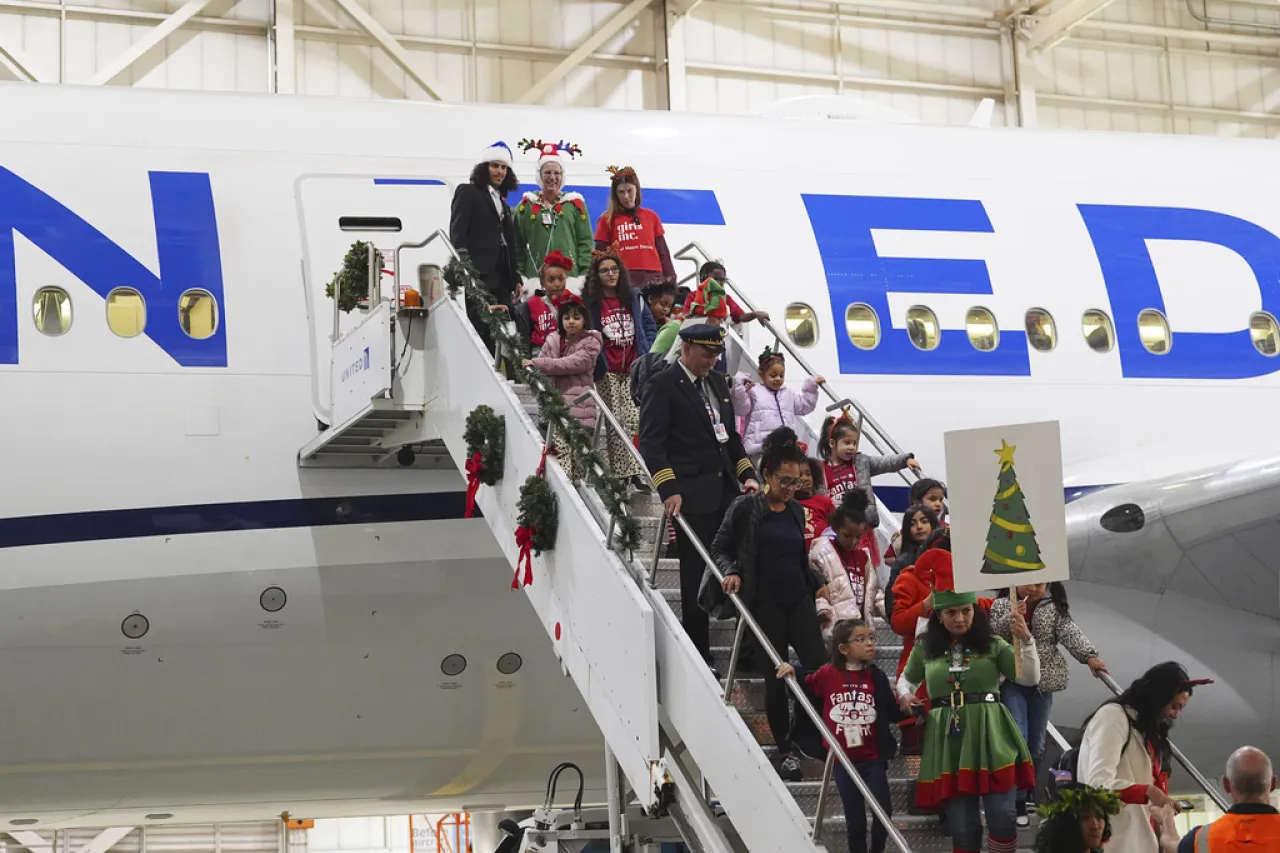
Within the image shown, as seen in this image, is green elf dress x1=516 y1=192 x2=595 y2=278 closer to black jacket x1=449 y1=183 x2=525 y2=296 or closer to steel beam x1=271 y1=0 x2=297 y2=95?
black jacket x1=449 y1=183 x2=525 y2=296

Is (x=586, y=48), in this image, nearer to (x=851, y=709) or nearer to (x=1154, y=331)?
(x=1154, y=331)

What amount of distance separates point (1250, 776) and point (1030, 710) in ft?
4.95

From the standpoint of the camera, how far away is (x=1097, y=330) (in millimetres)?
11133

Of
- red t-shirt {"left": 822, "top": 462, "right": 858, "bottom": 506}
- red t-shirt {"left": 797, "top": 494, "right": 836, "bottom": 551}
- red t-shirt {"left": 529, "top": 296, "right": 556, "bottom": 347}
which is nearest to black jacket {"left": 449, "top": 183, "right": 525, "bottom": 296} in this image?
red t-shirt {"left": 529, "top": 296, "right": 556, "bottom": 347}

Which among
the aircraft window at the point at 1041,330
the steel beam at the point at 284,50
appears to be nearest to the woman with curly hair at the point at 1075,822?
the aircraft window at the point at 1041,330

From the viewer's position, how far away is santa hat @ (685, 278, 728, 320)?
7934 mm

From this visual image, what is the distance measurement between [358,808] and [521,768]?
1.13 metres

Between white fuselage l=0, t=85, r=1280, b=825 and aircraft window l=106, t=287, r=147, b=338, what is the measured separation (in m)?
0.06

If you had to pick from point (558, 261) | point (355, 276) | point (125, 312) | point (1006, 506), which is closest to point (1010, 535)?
point (1006, 506)

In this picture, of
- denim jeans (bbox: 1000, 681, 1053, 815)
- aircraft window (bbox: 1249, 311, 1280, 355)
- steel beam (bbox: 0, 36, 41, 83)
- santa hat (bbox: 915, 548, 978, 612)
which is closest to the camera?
santa hat (bbox: 915, 548, 978, 612)

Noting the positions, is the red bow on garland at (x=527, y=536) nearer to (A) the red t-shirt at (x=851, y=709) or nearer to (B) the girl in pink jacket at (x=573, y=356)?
(B) the girl in pink jacket at (x=573, y=356)

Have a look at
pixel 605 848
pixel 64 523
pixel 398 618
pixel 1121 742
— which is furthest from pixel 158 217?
pixel 1121 742

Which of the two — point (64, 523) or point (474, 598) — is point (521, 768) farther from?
point (64, 523)

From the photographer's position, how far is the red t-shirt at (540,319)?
8766 mm
